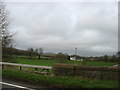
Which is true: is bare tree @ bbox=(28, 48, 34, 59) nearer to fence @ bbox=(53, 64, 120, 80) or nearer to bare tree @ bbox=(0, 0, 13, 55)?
bare tree @ bbox=(0, 0, 13, 55)

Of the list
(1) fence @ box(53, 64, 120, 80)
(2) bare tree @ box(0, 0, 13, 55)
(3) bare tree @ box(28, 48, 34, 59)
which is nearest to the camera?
(1) fence @ box(53, 64, 120, 80)

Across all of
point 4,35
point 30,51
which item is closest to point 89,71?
point 4,35

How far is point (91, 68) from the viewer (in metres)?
11.2

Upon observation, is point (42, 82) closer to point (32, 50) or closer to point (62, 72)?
point (62, 72)

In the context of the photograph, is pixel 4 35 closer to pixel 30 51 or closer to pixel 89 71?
pixel 89 71

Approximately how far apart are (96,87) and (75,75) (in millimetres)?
3130

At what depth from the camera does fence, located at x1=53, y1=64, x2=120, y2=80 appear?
34.0 feet

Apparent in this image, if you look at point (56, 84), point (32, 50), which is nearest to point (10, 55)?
point (56, 84)

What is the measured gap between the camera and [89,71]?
441 inches

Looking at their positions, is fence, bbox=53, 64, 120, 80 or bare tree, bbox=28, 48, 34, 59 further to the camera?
bare tree, bbox=28, 48, 34, 59

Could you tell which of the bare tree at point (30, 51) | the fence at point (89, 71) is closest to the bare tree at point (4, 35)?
the fence at point (89, 71)

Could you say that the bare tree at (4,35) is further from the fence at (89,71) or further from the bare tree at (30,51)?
the bare tree at (30,51)

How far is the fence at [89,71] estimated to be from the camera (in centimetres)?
1035

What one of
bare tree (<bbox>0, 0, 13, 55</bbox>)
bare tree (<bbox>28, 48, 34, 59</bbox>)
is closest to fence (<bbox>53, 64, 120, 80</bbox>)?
bare tree (<bbox>0, 0, 13, 55</bbox>)
